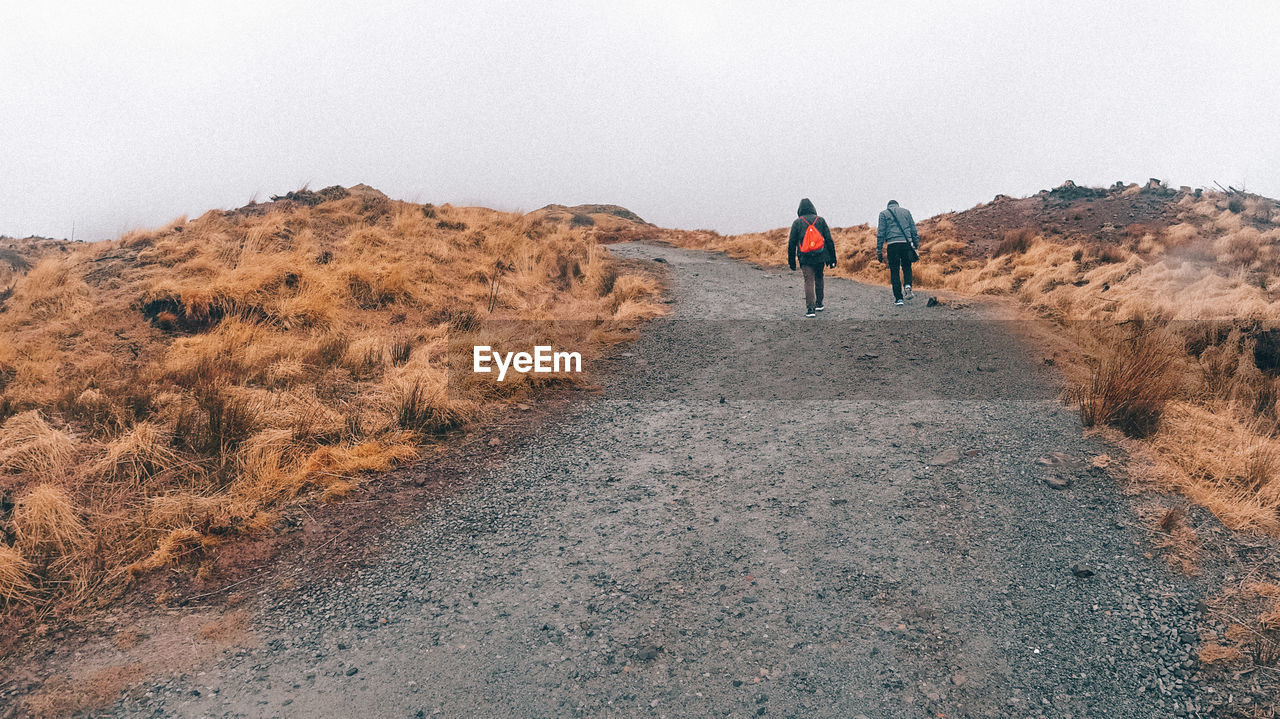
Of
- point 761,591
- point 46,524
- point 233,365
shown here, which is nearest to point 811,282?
point 761,591

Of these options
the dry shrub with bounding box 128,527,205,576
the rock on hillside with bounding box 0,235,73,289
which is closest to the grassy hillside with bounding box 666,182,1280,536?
the dry shrub with bounding box 128,527,205,576

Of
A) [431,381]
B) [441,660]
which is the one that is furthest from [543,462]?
[441,660]

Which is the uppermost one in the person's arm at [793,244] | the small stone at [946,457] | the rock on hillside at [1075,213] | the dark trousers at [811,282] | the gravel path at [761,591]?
the rock on hillside at [1075,213]

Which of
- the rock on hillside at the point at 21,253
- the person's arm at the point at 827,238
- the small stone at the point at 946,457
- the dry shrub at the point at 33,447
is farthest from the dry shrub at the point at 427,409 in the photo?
the rock on hillside at the point at 21,253

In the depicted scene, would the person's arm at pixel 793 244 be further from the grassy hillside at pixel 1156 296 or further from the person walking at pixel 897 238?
the grassy hillside at pixel 1156 296

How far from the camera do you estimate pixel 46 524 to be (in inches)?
180

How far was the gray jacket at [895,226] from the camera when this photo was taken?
10727 millimetres

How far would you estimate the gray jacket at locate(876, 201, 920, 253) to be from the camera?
1073cm

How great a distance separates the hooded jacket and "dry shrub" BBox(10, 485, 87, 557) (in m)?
9.10

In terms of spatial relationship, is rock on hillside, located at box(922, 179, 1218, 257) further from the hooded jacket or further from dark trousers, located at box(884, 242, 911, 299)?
the hooded jacket

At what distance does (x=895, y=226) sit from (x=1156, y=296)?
4121mm

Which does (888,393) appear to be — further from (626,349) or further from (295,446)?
(295,446)

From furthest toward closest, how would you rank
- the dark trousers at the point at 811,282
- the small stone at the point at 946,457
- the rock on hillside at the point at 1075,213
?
the rock on hillside at the point at 1075,213
the dark trousers at the point at 811,282
the small stone at the point at 946,457

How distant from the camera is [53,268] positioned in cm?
1087
